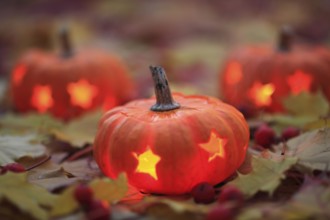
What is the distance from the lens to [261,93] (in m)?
2.11

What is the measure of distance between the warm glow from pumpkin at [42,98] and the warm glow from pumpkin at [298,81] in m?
1.11

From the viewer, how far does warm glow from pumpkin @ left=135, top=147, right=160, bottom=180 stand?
49.5 inches

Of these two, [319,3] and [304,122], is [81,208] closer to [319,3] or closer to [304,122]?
[304,122]

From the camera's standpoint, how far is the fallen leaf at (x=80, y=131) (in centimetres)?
168

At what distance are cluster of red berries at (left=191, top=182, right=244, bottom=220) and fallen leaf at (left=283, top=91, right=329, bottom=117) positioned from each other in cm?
67

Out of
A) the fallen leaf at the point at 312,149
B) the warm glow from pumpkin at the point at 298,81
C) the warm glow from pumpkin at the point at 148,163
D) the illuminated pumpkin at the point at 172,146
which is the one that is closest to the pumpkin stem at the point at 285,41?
the warm glow from pumpkin at the point at 298,81

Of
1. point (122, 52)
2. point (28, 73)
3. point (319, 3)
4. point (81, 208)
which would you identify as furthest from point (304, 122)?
point (319, 3)

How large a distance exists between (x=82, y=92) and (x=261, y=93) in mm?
847

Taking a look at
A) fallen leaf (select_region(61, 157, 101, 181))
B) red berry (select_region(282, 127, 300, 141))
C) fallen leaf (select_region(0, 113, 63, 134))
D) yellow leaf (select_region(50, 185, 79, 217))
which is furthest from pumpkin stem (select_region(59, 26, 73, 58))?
yellow leaf (select_region(50, 185, 79, 217))

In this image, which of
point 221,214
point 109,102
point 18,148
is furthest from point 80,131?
point 221,214

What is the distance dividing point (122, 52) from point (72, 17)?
4.20ft

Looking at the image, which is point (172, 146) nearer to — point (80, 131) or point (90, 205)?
point (90, 205)

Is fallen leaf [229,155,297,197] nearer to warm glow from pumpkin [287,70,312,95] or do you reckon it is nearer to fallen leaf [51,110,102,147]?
fallen leaf [51,110,102,147]

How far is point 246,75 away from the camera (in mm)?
2154
